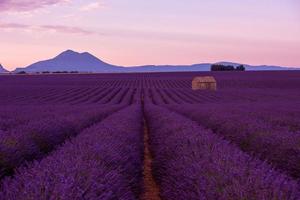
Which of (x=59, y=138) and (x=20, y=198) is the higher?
(x=20, y=198)

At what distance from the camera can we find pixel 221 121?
13.1m

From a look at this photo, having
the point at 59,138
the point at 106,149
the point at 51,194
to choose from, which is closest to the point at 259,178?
the point at 51,194

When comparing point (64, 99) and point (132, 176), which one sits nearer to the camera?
point (132, 176)

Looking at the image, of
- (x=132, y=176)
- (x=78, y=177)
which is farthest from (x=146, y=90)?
(x=78, y=177)

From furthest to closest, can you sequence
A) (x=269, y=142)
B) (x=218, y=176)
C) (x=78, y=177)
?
(x=269, y=142)
(x=218, y=176)
(x=78, y=177)

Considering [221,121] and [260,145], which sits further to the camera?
[221,121]

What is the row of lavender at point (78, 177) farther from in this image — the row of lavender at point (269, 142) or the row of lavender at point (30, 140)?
the row of lavender at point (269, 142)

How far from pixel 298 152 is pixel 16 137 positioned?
4.52 meters

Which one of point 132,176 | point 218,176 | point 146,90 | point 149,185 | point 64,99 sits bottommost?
point 146,90

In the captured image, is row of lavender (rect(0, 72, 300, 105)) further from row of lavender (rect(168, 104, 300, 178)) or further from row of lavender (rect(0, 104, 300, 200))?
row of lavender (rect(0, 104, 300, 200))

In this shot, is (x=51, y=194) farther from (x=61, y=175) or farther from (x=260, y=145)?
(x=260, y=145)

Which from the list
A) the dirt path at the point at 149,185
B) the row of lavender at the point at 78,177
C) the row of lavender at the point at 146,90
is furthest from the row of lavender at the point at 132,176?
the row of lavender at the point at 146,90

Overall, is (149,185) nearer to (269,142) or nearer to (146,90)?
(269,142)

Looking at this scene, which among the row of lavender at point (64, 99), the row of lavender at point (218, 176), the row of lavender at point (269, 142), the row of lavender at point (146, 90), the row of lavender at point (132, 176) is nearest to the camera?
the row of lavender at point (132, 176)
